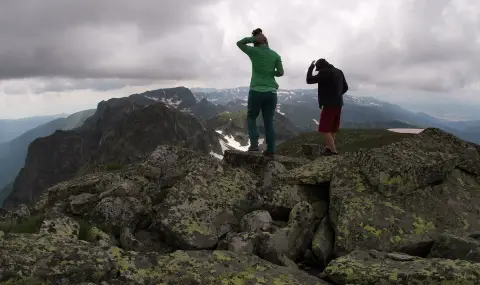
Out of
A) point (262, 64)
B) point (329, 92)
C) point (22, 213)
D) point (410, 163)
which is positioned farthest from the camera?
point (329, 92)

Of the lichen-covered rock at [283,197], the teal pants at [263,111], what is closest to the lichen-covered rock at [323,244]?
the lichen-covered rock at [283,197]

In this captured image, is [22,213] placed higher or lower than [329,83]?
lower

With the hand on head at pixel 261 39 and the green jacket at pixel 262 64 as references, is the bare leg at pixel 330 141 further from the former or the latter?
the hand on head at pixel 261 39

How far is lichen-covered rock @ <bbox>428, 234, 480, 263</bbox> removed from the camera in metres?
8.68

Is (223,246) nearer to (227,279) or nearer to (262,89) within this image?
(227,279)

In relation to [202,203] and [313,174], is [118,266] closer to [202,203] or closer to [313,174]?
[202,203]

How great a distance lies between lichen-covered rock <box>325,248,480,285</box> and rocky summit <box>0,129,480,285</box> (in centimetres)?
2

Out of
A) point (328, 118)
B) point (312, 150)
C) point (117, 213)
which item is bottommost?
point (117, 213)

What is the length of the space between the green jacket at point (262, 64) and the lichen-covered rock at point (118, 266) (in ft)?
28.3

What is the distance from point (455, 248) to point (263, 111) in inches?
378

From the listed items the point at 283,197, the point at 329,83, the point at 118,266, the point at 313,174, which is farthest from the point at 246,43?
→ the point at 118,266

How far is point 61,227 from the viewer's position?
9758 millimetres

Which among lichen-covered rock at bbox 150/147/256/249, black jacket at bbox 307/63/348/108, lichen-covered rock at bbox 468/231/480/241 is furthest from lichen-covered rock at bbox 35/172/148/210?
lichen-covered rock at bbox 468/231/480/241

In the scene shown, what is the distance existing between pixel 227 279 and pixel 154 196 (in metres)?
6.15
